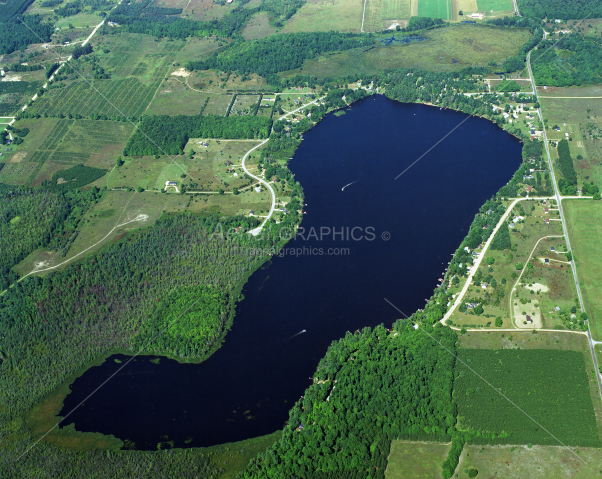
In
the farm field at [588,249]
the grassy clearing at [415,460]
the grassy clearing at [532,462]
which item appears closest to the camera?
the grassy clearing at [532,462]

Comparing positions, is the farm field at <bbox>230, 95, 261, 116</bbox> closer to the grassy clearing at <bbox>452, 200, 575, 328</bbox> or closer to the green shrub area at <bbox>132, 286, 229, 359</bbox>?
the green shrub area at <bbox>132, 286, 229, 359</bbox>

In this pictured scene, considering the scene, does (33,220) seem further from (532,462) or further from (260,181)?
(532,462)

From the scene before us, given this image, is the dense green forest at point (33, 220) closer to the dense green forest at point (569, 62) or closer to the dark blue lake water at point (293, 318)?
the dark blue lake water at point (293, 318)

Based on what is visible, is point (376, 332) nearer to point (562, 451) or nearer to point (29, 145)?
point (562, 451)

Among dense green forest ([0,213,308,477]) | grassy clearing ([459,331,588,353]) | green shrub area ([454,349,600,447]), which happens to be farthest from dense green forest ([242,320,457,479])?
dense green forest ([0,213,308,477])

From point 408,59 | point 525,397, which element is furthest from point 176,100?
point 525,397

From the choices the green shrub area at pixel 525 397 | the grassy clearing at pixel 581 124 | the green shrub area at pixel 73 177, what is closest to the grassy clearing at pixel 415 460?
the green shrub area at pixel 525 397
